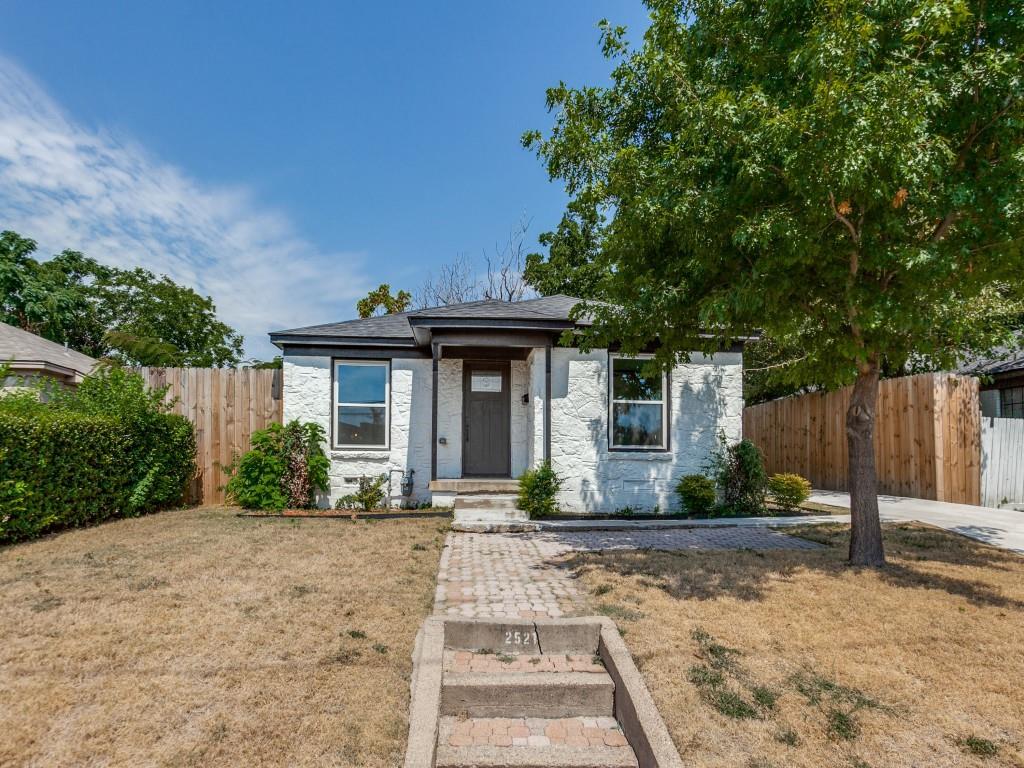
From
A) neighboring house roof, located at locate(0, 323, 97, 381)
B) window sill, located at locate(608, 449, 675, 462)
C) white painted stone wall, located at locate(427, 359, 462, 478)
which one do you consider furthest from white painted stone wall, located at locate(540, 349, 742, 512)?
neighboring house roof, located at locate(0, 323, 97, 381)

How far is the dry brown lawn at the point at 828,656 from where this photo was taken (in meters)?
2.41

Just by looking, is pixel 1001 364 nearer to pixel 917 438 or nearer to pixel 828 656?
pixel 917 438

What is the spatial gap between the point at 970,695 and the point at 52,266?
3133 cm

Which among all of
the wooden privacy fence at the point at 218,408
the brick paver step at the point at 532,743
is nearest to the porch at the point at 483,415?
the wooden privacy fence at the point at 218,408

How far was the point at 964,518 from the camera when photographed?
8016 millimetres

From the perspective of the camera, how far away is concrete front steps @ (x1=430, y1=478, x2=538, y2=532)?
25.3ft

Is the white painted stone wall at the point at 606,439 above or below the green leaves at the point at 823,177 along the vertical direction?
below

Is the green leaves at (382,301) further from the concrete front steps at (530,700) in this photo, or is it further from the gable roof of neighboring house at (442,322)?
the concrete front steps at (530,700)

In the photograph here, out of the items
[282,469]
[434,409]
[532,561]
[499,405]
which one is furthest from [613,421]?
[282,469]

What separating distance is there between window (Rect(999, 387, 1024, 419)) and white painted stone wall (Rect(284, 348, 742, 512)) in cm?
649

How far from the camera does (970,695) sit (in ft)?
9.09

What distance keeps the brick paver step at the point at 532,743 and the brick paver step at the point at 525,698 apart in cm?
4

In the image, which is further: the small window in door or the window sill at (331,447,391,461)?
the small window in door

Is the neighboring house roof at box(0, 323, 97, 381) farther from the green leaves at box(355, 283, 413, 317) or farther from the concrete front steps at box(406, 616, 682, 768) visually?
the green leaves at box(355, 283, 413, 317)
